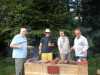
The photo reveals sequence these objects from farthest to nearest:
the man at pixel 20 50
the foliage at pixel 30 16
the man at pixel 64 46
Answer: the foliage at pixel 30 16 → the man at pixel 64 46 → the man at pixel 20 50

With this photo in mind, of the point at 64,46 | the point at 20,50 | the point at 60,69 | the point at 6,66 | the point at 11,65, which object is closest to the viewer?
the point at 60,69

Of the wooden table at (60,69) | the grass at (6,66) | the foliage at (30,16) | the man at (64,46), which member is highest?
the foliage at (30,16)

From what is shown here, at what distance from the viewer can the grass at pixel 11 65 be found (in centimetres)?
1548

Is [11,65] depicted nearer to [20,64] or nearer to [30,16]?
[30,16]

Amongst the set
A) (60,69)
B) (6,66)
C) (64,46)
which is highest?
(64,46)

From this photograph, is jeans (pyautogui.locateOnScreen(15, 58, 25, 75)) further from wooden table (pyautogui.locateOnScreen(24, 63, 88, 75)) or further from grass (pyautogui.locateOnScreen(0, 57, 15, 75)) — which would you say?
grass (pyautogui.locateOnScreen(0, 57, 15, 75))

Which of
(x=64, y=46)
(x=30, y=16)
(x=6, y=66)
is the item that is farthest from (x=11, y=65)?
(x=64, y=46)

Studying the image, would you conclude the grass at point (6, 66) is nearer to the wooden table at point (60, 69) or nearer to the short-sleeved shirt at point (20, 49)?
the short-sleeved shirt at point (20, 49)

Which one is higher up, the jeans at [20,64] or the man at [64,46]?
the man at [64,46]

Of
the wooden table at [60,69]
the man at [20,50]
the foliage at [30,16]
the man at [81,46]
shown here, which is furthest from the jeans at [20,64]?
the foliage at [30,16]

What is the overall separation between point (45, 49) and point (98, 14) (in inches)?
319

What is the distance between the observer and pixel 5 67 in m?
17.1

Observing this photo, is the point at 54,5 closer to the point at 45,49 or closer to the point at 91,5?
the point at 91,5

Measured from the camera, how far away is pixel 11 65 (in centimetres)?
1772
